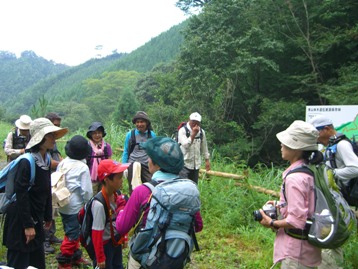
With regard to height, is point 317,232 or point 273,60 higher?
point 273,60

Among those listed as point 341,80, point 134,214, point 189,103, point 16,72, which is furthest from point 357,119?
point 16,72

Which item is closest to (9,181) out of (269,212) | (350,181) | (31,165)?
(31,165)

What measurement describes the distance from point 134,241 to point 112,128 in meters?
9.66

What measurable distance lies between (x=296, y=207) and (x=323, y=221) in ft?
0.64

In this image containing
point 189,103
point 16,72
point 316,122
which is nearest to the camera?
point 316,122

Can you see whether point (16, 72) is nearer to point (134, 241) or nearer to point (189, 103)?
point (189, 103)

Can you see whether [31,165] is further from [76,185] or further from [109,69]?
[109,69]

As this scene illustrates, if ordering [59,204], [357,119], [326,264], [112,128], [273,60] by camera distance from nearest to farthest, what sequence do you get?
[326,264] < [59,204] < [357,119] < [112,128] < [273,60]

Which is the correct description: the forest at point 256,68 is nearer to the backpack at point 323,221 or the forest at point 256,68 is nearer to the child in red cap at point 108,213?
the child in red cap at point 108,213

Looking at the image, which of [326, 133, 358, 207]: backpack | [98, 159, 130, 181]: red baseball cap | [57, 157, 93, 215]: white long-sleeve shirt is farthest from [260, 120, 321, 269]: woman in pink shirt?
[57, 157, 93, 215]: white long-sleeve shirt

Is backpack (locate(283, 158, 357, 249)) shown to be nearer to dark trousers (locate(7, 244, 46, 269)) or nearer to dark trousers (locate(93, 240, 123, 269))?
dark trousers (locate(93, 240, 123, 269))

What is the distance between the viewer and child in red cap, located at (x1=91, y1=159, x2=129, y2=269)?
105 inches

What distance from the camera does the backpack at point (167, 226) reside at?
2090mm

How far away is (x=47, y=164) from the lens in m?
2.92
